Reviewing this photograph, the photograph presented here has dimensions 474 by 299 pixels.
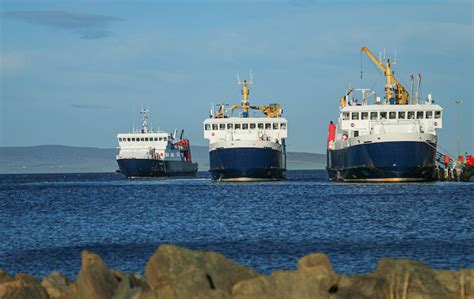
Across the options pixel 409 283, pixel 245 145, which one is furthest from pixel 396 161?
pixel 409 283

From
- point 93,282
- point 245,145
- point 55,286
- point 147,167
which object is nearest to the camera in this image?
point 93,282

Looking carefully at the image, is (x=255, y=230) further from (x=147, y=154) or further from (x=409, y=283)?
(x=147, y=154)

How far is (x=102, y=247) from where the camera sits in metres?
34.0

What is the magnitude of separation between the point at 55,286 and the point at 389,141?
59.6 metres

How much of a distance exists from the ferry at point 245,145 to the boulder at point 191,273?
254 feet

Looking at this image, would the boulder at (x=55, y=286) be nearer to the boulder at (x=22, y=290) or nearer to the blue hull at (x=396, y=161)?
the boulder at (x=22, y=290)

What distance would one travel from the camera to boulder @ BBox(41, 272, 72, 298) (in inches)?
691

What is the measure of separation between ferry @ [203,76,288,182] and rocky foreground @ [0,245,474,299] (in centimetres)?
7725

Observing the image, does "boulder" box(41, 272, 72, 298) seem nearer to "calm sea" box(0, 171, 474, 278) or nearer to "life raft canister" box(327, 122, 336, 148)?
"calm sea" box(0, 171, 474, 278)

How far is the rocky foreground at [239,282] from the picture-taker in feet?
49.9

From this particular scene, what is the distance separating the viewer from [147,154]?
148 m

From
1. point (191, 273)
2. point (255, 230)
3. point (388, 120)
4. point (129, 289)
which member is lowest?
point (255, 230)

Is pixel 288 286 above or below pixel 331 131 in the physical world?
below

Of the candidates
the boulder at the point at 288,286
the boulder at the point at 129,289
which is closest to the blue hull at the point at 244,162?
the boulder at the point at 129,289
